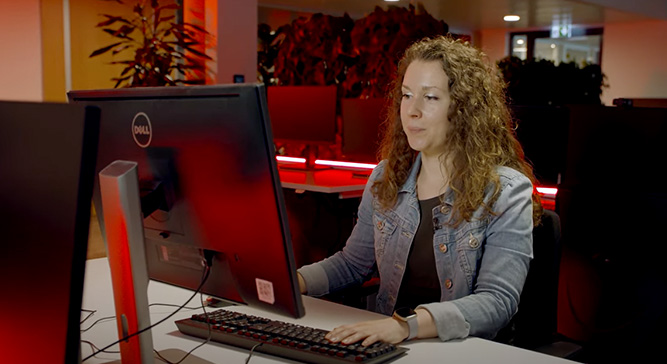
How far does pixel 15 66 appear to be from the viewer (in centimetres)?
602

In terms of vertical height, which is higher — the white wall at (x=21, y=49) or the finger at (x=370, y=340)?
the white wall at (x=21, y=49)

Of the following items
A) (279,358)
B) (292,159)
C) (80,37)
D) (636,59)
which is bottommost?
(279,358)

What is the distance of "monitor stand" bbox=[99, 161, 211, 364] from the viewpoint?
112cm

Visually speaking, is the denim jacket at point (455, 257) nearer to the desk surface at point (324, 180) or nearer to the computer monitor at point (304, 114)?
the desk surface at point (324, 180)

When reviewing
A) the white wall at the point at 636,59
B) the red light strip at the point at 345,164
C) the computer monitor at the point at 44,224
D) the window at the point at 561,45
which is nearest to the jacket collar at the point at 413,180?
the computer monitor at the point at 44,224

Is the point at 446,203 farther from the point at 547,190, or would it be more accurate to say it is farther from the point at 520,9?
the point at 520,9

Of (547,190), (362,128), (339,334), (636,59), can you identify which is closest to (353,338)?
(339,334)

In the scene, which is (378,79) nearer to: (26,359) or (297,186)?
(297,186)

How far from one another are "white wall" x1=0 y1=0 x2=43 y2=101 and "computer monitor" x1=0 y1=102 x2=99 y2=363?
5.63 meters

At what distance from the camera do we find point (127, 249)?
1.12 m

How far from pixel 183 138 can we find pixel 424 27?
4.31 meters

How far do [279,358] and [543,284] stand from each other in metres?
0.75

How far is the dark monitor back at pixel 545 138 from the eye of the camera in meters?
3.33

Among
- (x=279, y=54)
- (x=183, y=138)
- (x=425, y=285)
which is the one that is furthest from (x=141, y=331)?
(x=279, y=54)
